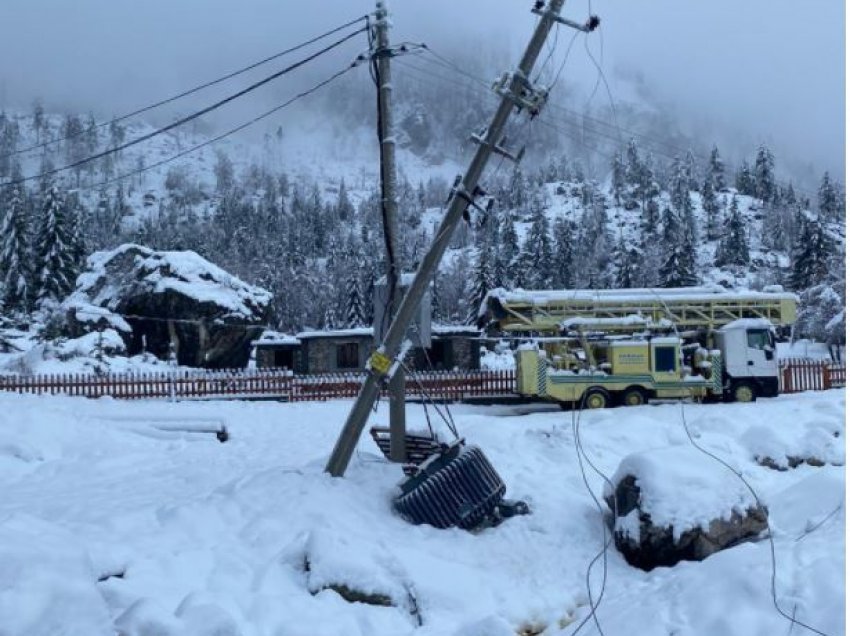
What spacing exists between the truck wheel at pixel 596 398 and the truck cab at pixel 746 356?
155 inches

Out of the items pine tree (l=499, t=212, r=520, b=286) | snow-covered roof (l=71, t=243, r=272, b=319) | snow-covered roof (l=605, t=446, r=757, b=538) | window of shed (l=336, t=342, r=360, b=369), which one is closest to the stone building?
window of shed (l=336, t=342, r=360, b=369)

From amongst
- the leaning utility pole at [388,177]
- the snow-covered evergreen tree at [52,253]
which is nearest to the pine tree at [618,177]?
the snow-covered evergreen tree at [52,253]

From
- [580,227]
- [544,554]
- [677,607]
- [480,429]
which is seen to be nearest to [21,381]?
[480,429]

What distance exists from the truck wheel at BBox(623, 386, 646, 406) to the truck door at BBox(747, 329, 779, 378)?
360cm

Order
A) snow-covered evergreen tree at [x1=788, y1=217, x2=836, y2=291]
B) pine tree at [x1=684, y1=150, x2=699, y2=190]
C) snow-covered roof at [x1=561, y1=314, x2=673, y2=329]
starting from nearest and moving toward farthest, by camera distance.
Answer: snow-covered roof at [x1=561, y1=314, x2=673, y2=329] < snow-covered evergreen tree at [x1=788, y1=217, x2=836, y2=291] < pine tree at [x1=684, y1=150, x2=699, y2=190]

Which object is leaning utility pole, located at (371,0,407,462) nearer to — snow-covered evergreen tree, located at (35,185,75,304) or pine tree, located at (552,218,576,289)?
snow-covered evergreen tree, located at (35,185,75,304)

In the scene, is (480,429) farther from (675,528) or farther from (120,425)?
(120,425)

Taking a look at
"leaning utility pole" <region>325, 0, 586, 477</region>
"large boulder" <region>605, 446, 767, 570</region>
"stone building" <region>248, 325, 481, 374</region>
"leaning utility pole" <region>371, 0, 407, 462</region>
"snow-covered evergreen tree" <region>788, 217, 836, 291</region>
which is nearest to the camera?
"large boulder" <region>605, 446, 767, 570</region>

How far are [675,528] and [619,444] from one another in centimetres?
550

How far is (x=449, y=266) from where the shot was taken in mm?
115875

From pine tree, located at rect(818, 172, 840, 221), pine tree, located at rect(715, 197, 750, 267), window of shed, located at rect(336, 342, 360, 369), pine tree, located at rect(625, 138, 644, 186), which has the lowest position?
window of shed, located at rect(336, 342, 360, 369)

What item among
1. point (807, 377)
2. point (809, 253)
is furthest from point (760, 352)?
point (809, 253)

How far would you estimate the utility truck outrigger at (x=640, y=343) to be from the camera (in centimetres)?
2120

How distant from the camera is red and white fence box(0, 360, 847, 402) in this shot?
948 inches
